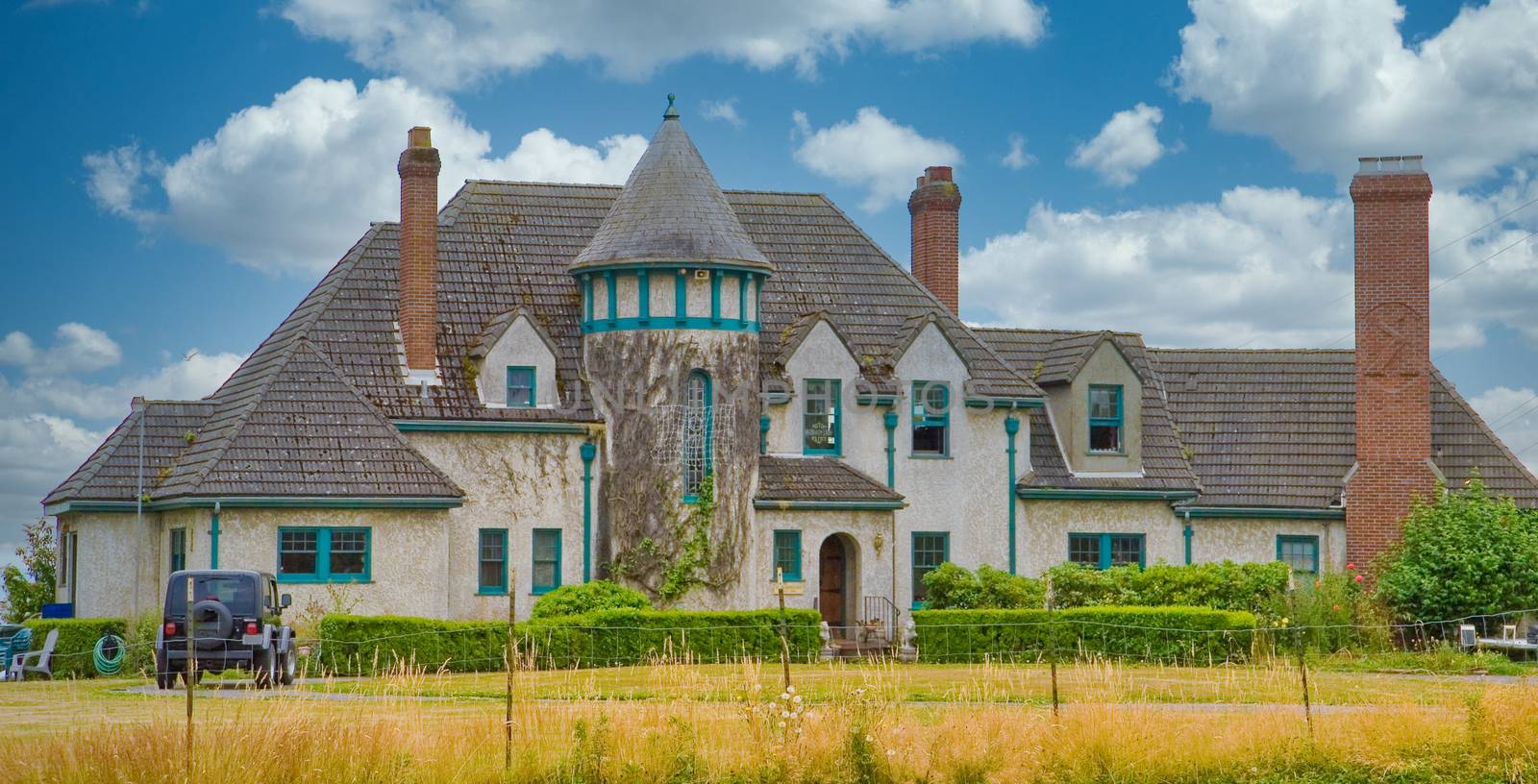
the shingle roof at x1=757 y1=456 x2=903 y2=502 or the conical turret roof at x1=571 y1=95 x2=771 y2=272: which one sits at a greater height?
the conical turret roof at x1=571 y1=95 x2=771 y2=272

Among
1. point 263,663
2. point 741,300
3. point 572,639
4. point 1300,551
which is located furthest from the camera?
point 1300,551

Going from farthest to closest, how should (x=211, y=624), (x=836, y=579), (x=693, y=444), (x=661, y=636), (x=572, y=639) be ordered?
(x=836, y=579)
(x=693, y=444)
(x=661, y=636)
(x=572, y=639)
(x=211, y=624)

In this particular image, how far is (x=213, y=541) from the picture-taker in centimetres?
3553

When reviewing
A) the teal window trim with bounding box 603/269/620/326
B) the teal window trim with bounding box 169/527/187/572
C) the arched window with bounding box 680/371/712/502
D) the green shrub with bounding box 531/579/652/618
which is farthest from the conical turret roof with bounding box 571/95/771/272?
the teal window trim with bounding box 169/527/187/572

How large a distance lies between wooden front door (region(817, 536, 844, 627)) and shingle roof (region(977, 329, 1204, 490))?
4380 millimetres

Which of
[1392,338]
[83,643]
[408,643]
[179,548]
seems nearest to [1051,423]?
[1392,338]

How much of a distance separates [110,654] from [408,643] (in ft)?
18.5

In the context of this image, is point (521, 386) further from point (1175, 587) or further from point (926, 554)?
point (1175, 587)

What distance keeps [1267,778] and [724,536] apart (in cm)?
1885

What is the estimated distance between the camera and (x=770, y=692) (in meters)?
23.7

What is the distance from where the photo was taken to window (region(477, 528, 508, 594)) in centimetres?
3859

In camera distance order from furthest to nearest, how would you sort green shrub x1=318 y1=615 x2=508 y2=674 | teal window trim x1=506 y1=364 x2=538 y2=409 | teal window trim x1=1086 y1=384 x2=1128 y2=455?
teal window trim x1=1086 y1=384 x2=1128 y2=455, teal window trim x1=506 y1=364 x2=538 y2=409, green shrub x1=318 y1=615 x2=508 y2=674

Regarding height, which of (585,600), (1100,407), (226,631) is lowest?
(226,631)

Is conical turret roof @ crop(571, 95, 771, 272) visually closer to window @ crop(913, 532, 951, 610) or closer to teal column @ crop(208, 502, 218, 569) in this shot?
window @ crop(913, 532, 951, 610)
